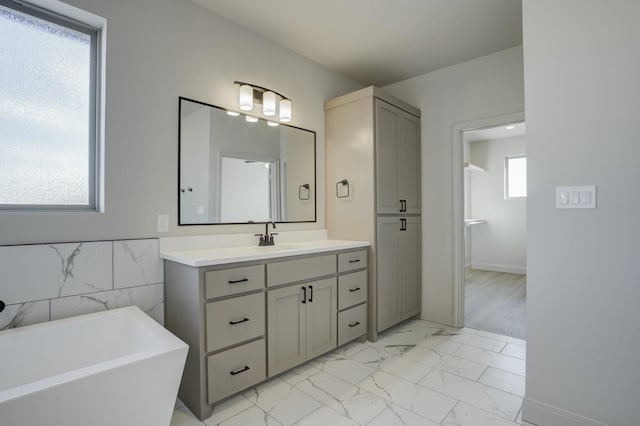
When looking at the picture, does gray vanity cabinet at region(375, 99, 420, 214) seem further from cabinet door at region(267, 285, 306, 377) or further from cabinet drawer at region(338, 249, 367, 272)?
cabinet door at region(267, 285, 306, 377)

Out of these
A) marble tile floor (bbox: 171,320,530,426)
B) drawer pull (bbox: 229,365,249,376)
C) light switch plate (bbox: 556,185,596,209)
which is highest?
light switch plate (bbox: 556,185,596,209)

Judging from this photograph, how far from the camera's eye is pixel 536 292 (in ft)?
5.49

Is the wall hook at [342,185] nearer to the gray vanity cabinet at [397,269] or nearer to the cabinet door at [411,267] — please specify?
the gray vanity cabinet at [397,269]

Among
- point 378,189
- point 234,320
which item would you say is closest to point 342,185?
point 378,189

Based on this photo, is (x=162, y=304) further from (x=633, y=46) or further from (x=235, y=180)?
(x=633, y=46)

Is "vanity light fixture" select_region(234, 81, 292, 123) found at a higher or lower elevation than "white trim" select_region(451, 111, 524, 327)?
higher

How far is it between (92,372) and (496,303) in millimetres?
4127

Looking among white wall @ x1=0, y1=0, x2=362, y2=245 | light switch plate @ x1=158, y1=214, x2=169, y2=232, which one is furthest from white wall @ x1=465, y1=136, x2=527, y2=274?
light switch plate @ x1=158, y1=214, x2=169, y2=232

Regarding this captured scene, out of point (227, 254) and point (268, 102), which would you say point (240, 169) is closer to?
point (268, 102)

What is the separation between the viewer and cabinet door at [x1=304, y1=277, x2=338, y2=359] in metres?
2.26

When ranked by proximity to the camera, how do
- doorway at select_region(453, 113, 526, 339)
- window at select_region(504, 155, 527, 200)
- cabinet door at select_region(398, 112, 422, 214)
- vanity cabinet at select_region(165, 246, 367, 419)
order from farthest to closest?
window at select_region(504, 155, 527, 200)
doorway at select_region(453, 113, 526, 339)
cabinet door at select_region(398, 112, 422, 214)
vanity cabinet at select_region(165, 246, 367, 419)

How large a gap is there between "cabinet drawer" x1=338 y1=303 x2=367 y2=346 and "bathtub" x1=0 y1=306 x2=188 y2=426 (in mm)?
1414

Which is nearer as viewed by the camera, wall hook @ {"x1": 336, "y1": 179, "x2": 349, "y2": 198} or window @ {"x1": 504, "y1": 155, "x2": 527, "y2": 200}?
wall hook @ {"x1": 336, "y1": 179, "x2": 349, "y2": 198}

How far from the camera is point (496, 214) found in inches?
235
